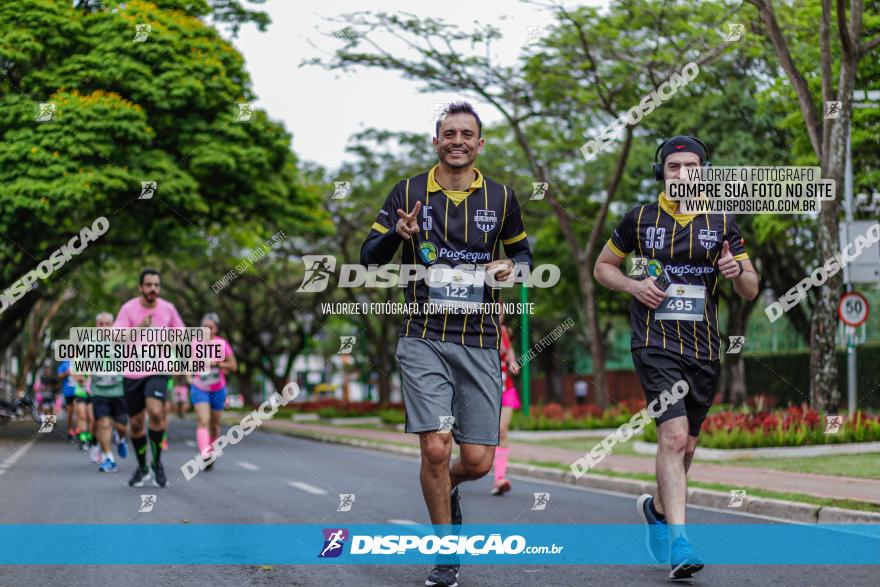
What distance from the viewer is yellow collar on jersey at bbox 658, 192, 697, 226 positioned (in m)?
6.22

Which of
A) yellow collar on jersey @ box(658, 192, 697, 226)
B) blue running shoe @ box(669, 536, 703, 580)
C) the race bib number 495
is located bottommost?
blue running shoe @ box(669, 536, 703, 580)

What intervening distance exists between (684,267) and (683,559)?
1.46 metres

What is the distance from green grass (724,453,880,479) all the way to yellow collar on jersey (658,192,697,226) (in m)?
4.84

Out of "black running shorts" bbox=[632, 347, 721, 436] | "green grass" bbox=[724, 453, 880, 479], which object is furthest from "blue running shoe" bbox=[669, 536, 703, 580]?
"green grass" bbox=[724, 453, 880, 479]

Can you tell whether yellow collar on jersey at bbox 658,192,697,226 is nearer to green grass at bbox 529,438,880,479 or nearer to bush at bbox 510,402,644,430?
green grass at bbox 529,438,880,479

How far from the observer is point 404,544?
7473 millimetres

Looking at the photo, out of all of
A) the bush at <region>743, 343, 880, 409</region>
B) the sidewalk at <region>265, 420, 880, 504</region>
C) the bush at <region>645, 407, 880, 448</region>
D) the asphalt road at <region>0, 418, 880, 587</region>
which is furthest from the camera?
the bush at <region>743, 343, 880, 409</region>

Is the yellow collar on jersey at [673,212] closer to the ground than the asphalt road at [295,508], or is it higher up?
higher up

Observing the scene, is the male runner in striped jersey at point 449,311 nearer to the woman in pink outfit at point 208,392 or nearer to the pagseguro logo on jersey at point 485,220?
the pagseguro logo on jersey at point 485,220

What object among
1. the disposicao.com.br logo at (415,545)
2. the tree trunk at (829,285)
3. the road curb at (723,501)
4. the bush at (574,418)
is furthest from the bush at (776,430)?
the bush at (574,418)

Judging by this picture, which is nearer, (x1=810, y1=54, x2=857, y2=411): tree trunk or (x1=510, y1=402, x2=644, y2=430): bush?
(x1=810, y1=54, x2=857, y2=411): tree trunk

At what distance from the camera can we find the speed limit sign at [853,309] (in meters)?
15.7

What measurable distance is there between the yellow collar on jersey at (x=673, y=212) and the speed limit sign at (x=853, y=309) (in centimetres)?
1030

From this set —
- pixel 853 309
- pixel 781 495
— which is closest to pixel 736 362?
pixel 853 309
